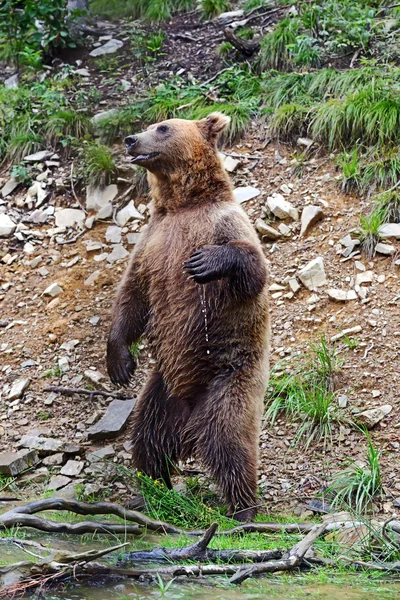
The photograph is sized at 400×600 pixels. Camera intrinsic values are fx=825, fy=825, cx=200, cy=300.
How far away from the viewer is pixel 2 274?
28.0 ft

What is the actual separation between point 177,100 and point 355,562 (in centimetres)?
652

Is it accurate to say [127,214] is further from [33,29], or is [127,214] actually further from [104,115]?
[33,29]

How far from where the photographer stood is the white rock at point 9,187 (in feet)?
30.4

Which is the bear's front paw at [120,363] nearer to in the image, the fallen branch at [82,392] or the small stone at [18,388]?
the fallen branch at [82,392]

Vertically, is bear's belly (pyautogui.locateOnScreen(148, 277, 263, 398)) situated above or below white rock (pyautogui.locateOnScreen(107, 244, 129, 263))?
above

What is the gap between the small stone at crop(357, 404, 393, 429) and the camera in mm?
6172

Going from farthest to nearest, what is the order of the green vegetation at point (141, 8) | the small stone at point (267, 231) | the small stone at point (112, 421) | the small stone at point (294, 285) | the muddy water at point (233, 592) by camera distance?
1. the green vegetation at point (141, 8)
2. the small stone at point (267, 231)
3. the small stone at point (294, 285)
4. the small stone at point (112, 421)
5. the muddy water at point (233, 592)

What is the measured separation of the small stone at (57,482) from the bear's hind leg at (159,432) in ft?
2.09

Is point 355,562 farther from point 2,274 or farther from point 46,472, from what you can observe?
point 2,274

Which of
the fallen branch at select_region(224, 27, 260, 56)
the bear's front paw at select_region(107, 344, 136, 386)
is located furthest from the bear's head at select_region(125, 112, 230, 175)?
the fallen branch at select_region(224, 27, 260, 56)

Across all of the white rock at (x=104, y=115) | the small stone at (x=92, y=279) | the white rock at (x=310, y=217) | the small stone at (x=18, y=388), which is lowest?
the small stone at (x=18, y=388)

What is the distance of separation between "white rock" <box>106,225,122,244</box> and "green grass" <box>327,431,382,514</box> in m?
3.84

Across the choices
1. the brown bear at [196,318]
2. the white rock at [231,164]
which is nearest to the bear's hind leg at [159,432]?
the brown bear at [196,318]

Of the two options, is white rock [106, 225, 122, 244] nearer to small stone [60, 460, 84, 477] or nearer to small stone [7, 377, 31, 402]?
small stone [7, 377, 31, 402]
